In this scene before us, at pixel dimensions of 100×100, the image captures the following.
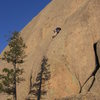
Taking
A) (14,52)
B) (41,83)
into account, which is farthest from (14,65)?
(41,83)

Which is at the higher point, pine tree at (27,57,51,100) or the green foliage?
the green foliage

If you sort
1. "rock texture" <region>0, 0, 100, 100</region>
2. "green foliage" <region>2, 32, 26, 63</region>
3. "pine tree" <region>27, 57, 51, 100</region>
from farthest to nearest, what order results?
"green foliage" <region>2, 32, 26, 63</region> < "pine tree" <region>27, 57, 51, 100</region> < "rock texture" <region>0, 0, 100, 100</region>

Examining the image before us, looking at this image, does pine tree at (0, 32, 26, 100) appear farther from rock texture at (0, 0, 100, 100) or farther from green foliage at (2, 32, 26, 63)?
rock texture at (0, 0, 100, 100)

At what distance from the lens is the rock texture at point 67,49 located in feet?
118

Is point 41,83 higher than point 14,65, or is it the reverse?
point 14,65

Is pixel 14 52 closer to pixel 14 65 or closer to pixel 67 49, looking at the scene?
pixel 14 65

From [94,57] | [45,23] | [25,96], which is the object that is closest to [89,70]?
[94,57]

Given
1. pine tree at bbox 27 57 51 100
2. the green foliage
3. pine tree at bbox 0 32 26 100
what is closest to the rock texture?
pine tree at bbox 27 57 51 100

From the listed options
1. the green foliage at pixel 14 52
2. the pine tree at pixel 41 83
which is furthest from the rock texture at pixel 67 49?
the green foliage at pixel 14 52

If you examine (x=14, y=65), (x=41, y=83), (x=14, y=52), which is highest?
(x=14, y=52)

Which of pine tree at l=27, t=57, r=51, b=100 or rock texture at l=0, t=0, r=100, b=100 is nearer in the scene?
rock texture at l=0, t=0, r=100, b=100

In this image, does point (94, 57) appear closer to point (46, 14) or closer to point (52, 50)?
point (52, 50)

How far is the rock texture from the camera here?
36031 millimetres

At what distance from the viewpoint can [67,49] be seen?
38.7 metres
